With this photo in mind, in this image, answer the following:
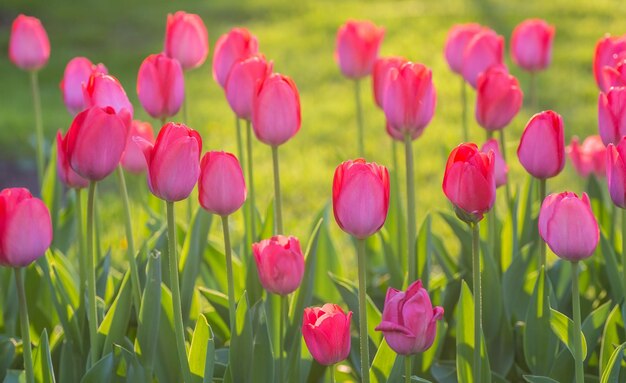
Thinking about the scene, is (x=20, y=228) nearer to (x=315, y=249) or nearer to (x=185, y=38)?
(x=315, y=249)

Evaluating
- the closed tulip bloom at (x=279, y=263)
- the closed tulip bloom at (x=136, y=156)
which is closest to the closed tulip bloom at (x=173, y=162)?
the closed tulip bloom at (x=279, y=263)

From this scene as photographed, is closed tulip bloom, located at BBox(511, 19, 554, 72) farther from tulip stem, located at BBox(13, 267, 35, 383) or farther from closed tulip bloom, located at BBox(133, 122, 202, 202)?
tulip stem, located at BBox(13, 267, 35, 383)

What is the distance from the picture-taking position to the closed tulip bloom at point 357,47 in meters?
2.71

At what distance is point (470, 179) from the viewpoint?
5.43 feet

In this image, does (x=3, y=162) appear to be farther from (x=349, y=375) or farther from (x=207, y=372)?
(x=207, y=372)

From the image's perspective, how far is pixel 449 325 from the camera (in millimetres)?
2369

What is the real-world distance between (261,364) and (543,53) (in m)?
1.36

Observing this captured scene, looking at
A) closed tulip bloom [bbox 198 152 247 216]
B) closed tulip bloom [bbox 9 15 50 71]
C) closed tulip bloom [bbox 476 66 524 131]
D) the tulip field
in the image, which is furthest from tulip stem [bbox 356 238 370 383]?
closed tulip bloom [bbox 9 15 50 71]

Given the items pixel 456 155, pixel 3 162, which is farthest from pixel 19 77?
pixel 456 155

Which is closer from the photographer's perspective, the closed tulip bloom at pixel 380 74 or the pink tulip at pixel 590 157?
the closed tulip bloom at pixel 380 74

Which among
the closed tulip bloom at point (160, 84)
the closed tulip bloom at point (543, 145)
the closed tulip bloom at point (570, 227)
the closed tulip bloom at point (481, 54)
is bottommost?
the closed tulip bloom at point (570, 227)

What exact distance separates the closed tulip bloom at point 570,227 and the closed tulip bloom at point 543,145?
0.24m

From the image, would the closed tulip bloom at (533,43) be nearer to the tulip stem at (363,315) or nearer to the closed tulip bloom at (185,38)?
the closed tulip bloom at (185,38)

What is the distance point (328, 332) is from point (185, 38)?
3.60 ft
